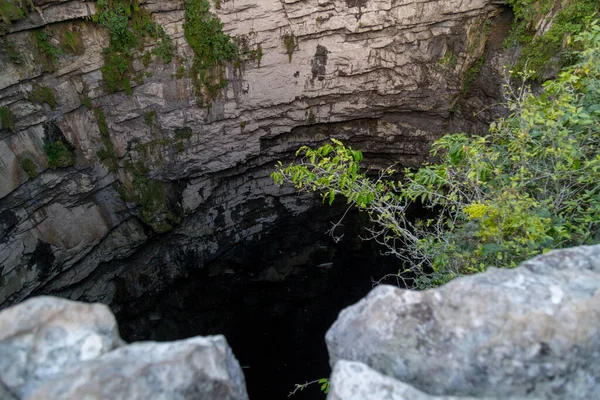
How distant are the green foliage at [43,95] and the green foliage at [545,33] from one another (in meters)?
6.00

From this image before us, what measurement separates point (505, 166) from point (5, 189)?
19.5ft

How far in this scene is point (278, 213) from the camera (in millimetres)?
8766

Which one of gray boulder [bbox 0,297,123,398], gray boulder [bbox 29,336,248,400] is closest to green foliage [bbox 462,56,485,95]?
gray boulder [bbox 29,336,248,400]

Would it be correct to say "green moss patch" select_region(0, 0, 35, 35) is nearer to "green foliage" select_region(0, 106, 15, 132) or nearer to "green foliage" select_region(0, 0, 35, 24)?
"green foliage" select_region(0, 0, 35, 24)

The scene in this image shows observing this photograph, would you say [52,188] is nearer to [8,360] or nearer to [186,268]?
[186,268]

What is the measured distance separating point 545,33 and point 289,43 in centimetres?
357

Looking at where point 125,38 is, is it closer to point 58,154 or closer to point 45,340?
point 58,154

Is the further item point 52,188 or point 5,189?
point 52,188

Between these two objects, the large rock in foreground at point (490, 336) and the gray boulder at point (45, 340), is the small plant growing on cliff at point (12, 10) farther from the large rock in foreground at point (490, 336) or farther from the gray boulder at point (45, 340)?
the large rock in foreground at point (490, 336)

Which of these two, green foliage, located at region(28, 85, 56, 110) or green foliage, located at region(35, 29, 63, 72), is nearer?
green foliage, located at region(35, 29, 63, 72)

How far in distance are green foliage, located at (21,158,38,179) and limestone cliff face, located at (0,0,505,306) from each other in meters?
0.02

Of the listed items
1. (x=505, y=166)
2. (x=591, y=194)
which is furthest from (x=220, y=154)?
(x=591, y=194)

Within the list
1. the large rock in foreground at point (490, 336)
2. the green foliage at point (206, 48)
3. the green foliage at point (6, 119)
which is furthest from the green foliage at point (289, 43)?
the large rock in foreground at point (490, 336)

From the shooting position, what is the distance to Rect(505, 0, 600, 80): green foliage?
5.11m
